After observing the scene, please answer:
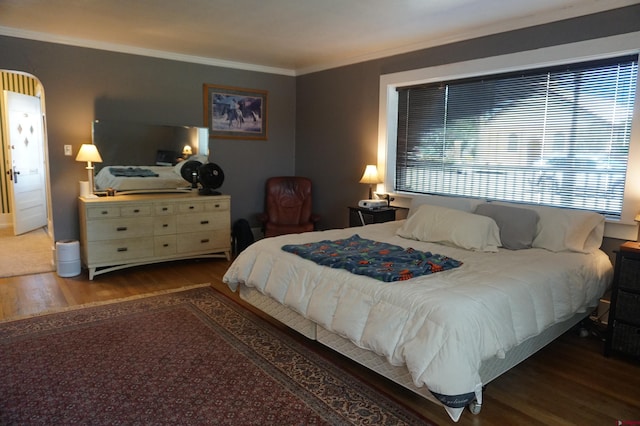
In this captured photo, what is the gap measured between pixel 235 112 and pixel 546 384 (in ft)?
14.7

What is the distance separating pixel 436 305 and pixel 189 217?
3.41 meters

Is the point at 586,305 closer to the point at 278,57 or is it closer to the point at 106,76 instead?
the point at 278,57

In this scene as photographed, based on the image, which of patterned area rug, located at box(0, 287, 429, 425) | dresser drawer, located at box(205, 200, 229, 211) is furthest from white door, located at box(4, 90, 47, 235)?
patterned area rug, located at box(0, 287, 429, 425)

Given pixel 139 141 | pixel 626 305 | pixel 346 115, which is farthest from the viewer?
pixel 346 115

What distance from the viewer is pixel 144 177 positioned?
4.93 m

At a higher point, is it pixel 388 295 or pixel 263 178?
pixel 263 178

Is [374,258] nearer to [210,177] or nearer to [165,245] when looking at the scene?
[165,245]

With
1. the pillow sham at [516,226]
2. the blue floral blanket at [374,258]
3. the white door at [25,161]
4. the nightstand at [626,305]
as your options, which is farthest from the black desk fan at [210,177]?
the nightstand at [626,305]

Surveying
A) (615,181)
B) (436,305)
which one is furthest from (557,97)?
(436,305)

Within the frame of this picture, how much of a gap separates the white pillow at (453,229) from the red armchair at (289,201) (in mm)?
2095

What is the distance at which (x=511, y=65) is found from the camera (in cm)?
366

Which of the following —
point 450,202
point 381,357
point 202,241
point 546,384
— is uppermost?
point 450,202

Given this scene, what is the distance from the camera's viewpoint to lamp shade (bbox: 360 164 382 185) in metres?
4.72

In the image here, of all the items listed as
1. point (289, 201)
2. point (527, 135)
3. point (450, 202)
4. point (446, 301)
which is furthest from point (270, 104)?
point (446, 301)
